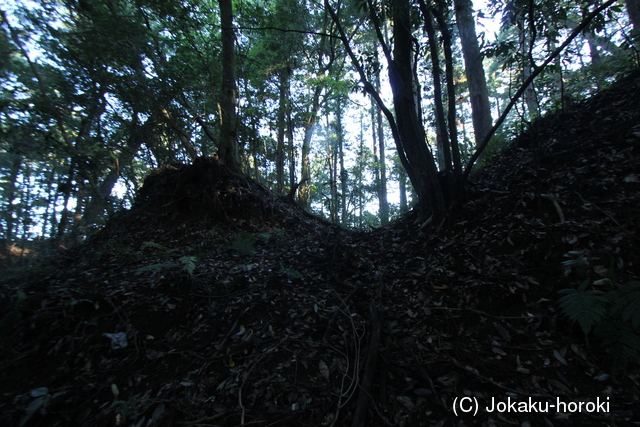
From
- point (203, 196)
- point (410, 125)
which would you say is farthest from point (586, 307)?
point (203, 196)

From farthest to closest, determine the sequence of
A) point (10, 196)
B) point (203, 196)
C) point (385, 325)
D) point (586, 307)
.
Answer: point (10, 196) < point (203, 196) < point (385, 325) < point (586, 307)

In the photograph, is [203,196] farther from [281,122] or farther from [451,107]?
[281,122]

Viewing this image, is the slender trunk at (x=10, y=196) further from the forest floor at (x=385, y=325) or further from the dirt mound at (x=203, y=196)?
the forest floor at (x=385, y=325)

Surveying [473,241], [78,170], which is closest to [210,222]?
[78,170]

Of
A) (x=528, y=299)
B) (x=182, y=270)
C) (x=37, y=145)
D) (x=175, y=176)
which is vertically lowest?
(x=528, y=299)

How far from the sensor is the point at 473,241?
3.49m

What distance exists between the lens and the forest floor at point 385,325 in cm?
193

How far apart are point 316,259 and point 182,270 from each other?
1976mm

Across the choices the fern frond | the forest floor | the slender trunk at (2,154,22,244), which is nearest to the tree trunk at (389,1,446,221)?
the forest floor

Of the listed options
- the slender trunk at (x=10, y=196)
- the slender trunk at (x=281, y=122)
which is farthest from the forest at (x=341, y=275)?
the slender trunk at (x=10, y=196)

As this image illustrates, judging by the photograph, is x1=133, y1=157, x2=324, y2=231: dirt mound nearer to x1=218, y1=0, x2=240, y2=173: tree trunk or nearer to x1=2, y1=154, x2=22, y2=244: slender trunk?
x1=218, y1=0, x2=240, y2=173: tree trunk

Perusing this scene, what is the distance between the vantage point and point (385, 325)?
8.84 feet

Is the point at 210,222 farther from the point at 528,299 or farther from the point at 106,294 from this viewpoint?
the point at 528,299

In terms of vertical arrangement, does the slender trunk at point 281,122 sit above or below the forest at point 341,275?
above
